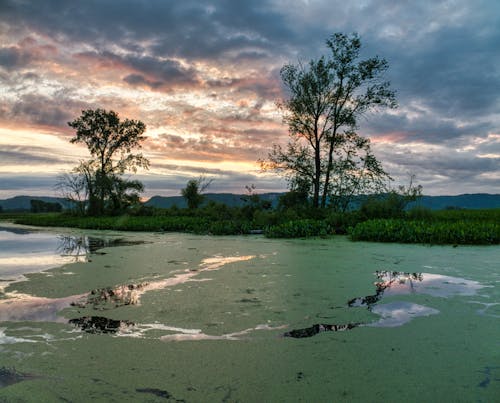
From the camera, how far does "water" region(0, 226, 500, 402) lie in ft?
8.05

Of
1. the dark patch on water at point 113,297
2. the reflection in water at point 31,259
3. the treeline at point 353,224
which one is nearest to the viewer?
the dark patch on water at point 113,297

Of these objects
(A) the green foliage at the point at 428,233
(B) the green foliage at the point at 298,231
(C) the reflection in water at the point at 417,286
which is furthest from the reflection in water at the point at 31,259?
(A) the green foliage at the point at 428,233

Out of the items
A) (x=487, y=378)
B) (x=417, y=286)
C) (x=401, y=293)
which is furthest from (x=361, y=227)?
(x=487, y=378)

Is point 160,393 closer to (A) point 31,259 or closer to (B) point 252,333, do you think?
(B) point 252,333

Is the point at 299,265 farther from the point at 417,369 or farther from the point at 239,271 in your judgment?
the point at 417,369

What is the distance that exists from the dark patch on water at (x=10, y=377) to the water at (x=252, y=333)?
2 cm

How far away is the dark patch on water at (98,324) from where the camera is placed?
11.6ft

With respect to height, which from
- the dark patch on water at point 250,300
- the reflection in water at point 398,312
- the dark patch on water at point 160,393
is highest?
A: the reflection in water at point 398,312

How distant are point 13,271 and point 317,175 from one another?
15.0 metres

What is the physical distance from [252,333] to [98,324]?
58.5 inches

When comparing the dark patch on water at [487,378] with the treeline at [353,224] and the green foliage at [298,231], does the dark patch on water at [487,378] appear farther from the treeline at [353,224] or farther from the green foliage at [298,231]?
the green foliage at [298,231]

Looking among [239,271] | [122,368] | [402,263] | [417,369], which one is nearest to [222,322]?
A: [122,368]

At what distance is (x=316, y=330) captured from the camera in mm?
3531

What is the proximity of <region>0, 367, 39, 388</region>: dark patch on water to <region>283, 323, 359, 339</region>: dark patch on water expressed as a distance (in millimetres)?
1988
